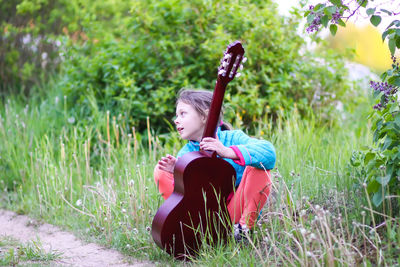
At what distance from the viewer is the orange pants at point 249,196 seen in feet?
9.68

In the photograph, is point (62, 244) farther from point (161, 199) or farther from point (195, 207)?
point (195, 207)

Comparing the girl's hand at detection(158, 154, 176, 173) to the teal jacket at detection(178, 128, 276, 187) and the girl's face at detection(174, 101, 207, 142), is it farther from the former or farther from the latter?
the teal jacket at detection(178, 128, 276, 187)

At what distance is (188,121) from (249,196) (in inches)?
24.9

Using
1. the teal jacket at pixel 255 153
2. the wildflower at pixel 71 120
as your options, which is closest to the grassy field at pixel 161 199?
the wildflower at pixel 71 120

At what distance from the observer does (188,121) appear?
3.16m

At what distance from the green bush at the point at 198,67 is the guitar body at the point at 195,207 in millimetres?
2160

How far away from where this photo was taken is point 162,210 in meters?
2.94

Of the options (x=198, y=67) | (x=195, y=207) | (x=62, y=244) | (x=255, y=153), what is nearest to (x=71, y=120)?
(x=198, y=67)

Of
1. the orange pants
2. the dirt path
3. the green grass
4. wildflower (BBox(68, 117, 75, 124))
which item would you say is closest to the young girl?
the orange pants

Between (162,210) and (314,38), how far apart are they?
11.6 ft

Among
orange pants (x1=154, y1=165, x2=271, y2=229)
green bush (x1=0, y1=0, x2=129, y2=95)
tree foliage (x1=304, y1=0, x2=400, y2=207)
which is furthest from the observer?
green bush (x1=0, y1=0, x2=129, y2=95)

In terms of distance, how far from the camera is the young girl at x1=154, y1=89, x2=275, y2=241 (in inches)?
112

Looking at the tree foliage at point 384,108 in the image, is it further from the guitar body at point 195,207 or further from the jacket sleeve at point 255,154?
the guitar body at point 195,207

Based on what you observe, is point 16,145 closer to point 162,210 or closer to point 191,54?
point 191,54
